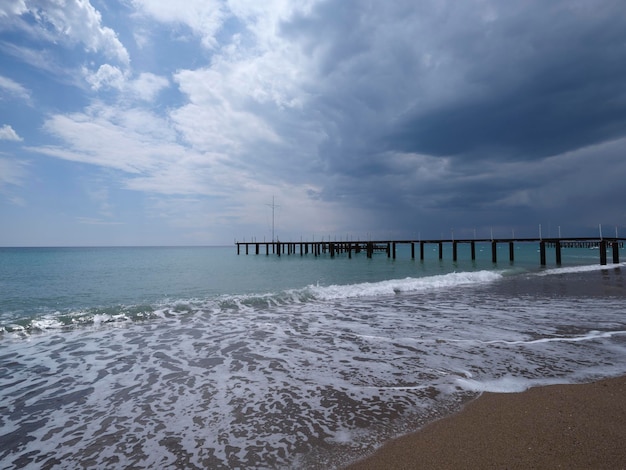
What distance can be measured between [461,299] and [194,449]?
1257cm

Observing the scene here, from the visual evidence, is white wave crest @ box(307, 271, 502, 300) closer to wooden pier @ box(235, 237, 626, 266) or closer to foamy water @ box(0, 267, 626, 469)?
foamy water @ box(0, 267, 626, 469)

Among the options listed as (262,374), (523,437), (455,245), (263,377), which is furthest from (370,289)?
(455,245)

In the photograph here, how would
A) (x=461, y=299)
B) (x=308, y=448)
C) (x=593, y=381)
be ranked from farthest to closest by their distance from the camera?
(x=461, y=299), (x=593, y=381), (x=308, y=448)

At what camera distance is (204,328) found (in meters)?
8.87

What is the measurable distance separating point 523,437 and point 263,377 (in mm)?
3466

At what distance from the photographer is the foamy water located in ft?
10.6

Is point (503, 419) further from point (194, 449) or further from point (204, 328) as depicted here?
point (204, 328)

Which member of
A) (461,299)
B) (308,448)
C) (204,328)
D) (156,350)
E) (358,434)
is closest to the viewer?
(308,448)

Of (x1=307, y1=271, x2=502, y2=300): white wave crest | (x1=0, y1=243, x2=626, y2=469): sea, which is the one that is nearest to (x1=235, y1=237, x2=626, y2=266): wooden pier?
(x1=307, y1=271, x2=502, y2=300): white wave crest

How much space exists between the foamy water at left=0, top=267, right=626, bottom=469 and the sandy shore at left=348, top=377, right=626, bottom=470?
266 mm

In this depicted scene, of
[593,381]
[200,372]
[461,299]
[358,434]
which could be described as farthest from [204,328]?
[461,299]

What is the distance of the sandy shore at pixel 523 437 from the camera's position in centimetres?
272

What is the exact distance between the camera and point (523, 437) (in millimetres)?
3070

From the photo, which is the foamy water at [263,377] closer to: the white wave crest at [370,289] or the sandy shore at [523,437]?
the sandy shore at [523,437]
